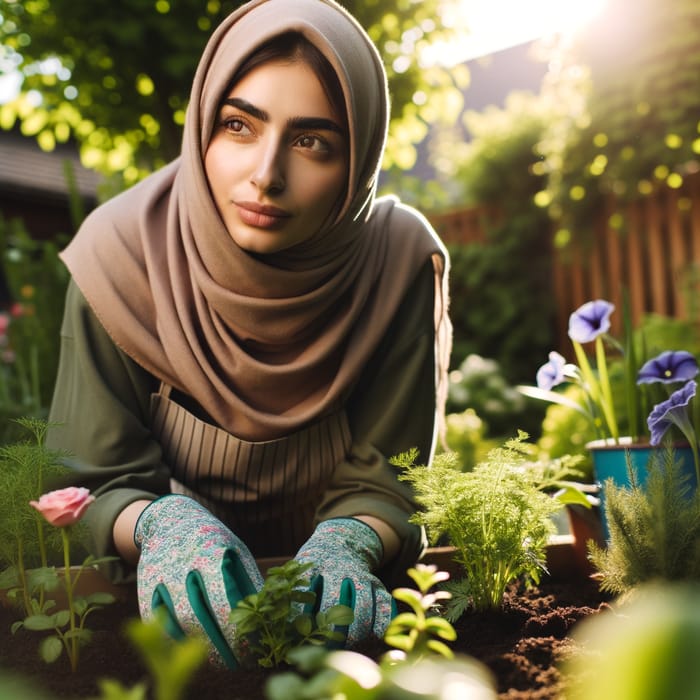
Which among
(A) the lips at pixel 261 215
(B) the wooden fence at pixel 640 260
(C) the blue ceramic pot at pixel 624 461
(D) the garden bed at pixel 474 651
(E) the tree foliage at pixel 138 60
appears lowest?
(D) the garden bed at pixel 474 651

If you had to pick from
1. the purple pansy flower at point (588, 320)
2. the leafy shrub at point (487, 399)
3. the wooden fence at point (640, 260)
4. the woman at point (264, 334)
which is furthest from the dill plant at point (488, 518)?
the wooden fence at point (640, 260)

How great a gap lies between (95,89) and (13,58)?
2.09 ft

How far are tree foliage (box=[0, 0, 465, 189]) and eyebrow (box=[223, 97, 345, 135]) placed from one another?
2.02 meters

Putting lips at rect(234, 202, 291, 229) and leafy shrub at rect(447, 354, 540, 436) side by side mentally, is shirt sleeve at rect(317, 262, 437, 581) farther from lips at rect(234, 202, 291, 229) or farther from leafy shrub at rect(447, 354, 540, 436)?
leafy shrub at rect(447, 354, 540, 436)

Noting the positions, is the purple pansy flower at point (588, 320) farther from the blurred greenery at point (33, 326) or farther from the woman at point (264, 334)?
the blurred greenery at point (33, 326)

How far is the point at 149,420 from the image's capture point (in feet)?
5.50

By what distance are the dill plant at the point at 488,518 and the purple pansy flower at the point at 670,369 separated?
586mm

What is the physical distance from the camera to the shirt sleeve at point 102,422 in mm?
1530

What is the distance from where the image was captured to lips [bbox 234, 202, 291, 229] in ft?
4.71

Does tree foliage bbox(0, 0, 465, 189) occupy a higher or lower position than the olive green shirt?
higher

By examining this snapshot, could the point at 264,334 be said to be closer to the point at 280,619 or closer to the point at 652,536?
the point at 280,619

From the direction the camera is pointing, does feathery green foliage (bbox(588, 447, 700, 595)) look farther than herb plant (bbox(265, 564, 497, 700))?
Yes

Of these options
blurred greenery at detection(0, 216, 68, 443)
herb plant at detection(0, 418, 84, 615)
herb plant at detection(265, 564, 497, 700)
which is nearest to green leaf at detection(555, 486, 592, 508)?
herb plant at detection(0, 418, 84, 615)

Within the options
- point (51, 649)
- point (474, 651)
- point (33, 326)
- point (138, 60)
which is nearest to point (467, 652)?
point (474, 651)
